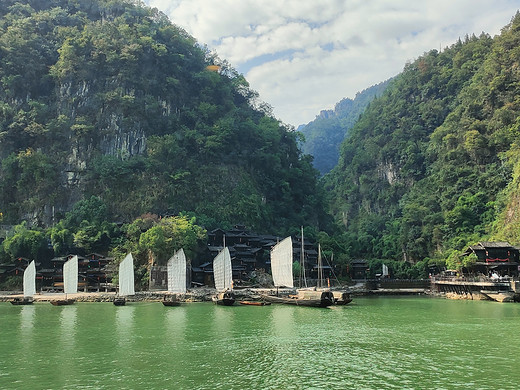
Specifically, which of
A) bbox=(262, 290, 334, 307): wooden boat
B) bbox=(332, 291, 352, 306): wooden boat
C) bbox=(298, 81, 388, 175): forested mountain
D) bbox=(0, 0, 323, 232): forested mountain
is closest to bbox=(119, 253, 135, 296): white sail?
bbox=(262, 290, 334, 307): wooden boat

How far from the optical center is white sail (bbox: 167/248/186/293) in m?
48.2

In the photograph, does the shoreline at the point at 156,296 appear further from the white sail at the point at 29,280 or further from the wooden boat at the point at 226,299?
the wooden boat at the point at 226,299

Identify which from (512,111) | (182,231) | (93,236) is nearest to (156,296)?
(182,231)

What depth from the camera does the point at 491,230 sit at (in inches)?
2319

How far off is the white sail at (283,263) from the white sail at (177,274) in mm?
10115

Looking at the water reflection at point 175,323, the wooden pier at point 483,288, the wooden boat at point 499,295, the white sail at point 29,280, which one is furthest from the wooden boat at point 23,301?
the wooden boat at point 499,295

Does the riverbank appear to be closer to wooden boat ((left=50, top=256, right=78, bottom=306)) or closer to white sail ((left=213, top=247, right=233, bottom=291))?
wooden boat ((left=50, top=256, right=78, bottom=306))

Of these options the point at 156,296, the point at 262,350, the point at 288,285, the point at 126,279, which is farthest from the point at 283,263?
the point at 262,350

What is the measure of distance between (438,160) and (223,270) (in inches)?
2176

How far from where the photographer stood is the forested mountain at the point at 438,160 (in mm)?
64812

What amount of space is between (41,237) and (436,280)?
5134 centimetres

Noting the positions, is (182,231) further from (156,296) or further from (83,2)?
(83,2)

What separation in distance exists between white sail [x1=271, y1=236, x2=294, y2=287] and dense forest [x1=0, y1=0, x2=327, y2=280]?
551 inches

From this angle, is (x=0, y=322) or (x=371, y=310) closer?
(x=0, y=322)
